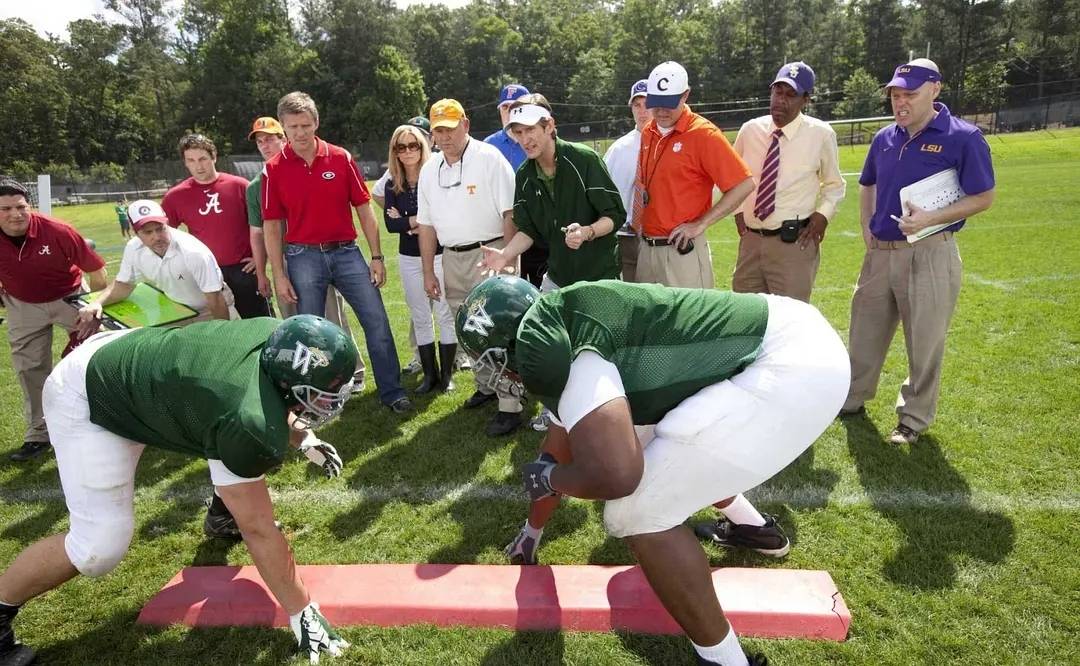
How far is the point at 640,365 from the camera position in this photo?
2.24 m

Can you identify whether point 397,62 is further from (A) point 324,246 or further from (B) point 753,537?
(B) point 753,537

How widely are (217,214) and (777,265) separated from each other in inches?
169

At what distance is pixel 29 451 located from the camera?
4.97 meters

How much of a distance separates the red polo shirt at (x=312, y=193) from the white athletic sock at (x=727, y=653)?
3873 mm

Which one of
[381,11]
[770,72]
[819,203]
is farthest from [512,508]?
[770,72]

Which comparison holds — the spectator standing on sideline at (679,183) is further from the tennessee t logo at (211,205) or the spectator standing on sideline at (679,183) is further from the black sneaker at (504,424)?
the tennessee t logo at (211,205)

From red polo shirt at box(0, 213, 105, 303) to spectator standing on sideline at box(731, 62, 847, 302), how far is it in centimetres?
479

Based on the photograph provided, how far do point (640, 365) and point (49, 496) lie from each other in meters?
4.19

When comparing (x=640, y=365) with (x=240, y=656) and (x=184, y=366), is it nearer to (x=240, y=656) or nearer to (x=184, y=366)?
(x=184, y=366)

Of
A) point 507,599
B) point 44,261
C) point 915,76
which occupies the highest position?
point 915,76

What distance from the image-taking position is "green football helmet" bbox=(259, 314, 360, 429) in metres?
2.38

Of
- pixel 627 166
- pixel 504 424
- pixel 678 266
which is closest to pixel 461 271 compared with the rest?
pixel 504 424

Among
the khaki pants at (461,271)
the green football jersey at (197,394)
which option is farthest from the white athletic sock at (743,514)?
the green football jersey at (197,394)

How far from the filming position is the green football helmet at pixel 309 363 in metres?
2.38
